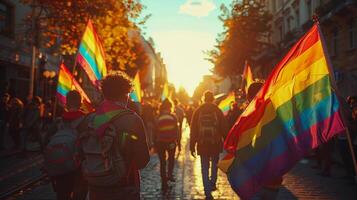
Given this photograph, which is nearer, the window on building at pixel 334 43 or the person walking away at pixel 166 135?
the person walking away at pixel 166 135

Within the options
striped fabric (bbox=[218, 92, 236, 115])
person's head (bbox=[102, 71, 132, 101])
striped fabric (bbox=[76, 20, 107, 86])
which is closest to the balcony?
striped fabric (bbox=[218, 92, 236, 115])

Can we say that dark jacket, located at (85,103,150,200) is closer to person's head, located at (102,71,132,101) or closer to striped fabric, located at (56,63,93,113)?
person's head, located at (102,71,132,101)

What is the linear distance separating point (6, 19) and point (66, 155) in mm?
20791

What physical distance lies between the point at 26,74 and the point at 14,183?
19.2m

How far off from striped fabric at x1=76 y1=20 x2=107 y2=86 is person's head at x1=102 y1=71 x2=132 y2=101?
343cm

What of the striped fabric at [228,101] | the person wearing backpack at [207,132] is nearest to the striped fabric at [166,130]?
the person wearing backpack at [207,132]

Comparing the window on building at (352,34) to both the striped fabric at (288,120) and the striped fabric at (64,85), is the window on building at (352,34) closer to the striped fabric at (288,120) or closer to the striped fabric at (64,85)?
the striped fabric at (64,85)

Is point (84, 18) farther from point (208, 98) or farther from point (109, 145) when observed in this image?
point (109, 145)

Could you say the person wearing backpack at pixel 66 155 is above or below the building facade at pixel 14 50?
below

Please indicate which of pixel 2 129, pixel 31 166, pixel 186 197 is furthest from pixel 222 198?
pixel 2 129

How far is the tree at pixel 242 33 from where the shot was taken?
4050 centimetres

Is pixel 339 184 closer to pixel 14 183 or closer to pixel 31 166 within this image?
pixel 14 183

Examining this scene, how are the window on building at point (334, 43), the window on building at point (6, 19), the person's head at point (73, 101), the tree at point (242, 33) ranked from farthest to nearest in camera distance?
the tree at point (242, 33) → the window on building at point (334, 43) → the window on building at point (6, 19) → the person's head at point (73, 101)

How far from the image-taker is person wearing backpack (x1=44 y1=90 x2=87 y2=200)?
5242mm
